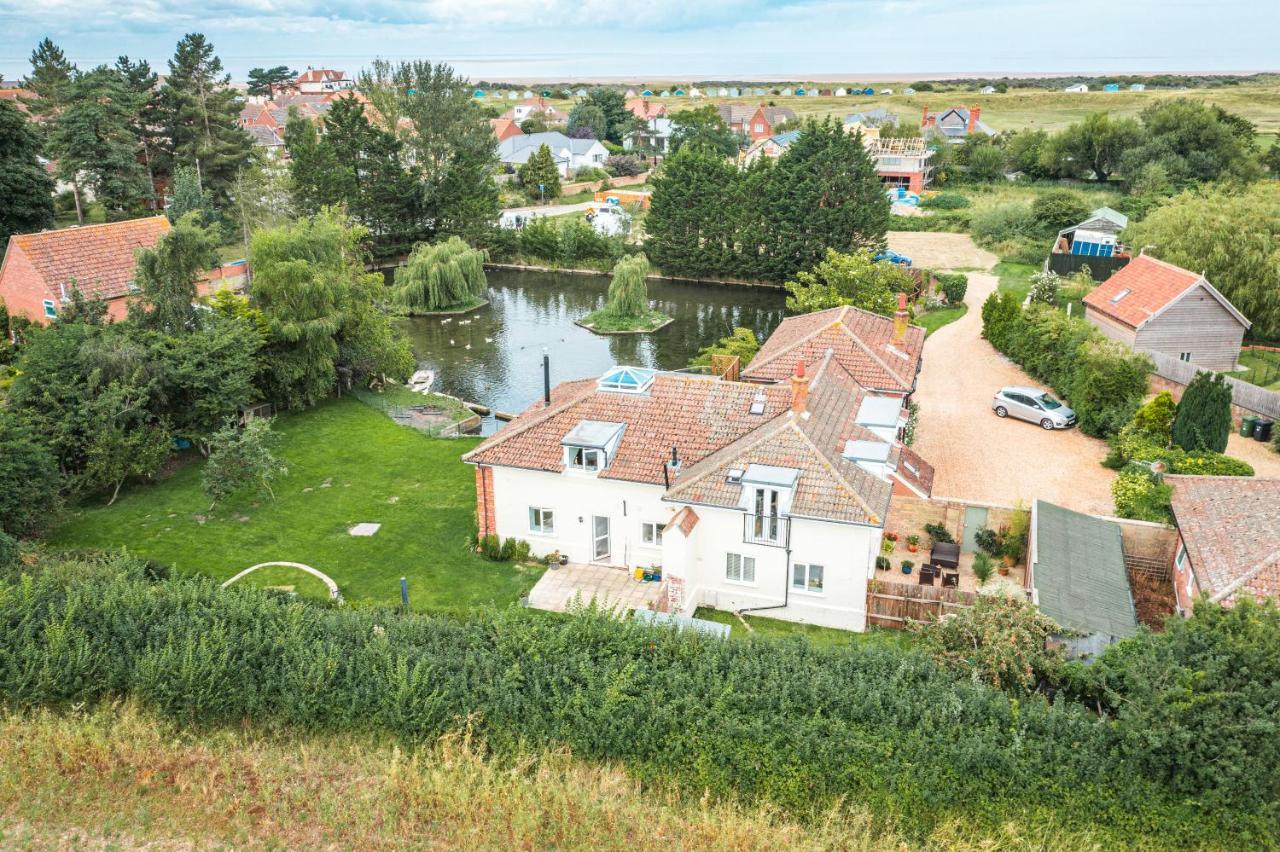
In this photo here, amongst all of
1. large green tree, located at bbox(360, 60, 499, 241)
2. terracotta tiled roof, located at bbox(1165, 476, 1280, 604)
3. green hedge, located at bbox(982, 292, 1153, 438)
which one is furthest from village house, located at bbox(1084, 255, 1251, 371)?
large green tree, located at bbox(360, 60, 499, 241)

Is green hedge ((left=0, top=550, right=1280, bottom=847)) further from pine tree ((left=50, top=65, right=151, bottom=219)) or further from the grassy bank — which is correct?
pine tree ((left=50, top=65, right=151, bottom=219))

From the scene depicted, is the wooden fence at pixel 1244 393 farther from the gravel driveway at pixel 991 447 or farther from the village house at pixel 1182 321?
the gravel driveway at pixel 991 447

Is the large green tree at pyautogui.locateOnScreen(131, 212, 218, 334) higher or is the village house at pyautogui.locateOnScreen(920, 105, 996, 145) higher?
the village house at pyautogui.locateOnScreen(920, 105, 996, 145)

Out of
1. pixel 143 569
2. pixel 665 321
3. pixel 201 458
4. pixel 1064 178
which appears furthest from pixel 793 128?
pixel 143 569

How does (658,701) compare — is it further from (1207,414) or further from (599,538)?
(1207,414)

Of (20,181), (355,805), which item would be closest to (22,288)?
(20,181)

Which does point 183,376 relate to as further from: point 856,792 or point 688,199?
point 688,199

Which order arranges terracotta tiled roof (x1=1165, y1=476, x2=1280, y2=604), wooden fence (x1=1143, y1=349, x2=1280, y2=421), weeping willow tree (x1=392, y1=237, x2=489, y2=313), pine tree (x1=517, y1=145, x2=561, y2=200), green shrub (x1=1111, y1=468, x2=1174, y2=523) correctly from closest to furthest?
terracotta tiled roof (x1=1165, y1=476, x2=1280, y2=604)
green shrub (x1=1111, y1=468, x2=1174, y2=523)
wooden fence (x1=1143, y1=349, x2=1280, y2=421)
weeping willow tree (x1=392, y1=237, x2=489, y2=313)
pine tree (x1=517, y1=145, x2=561, y2=200)
